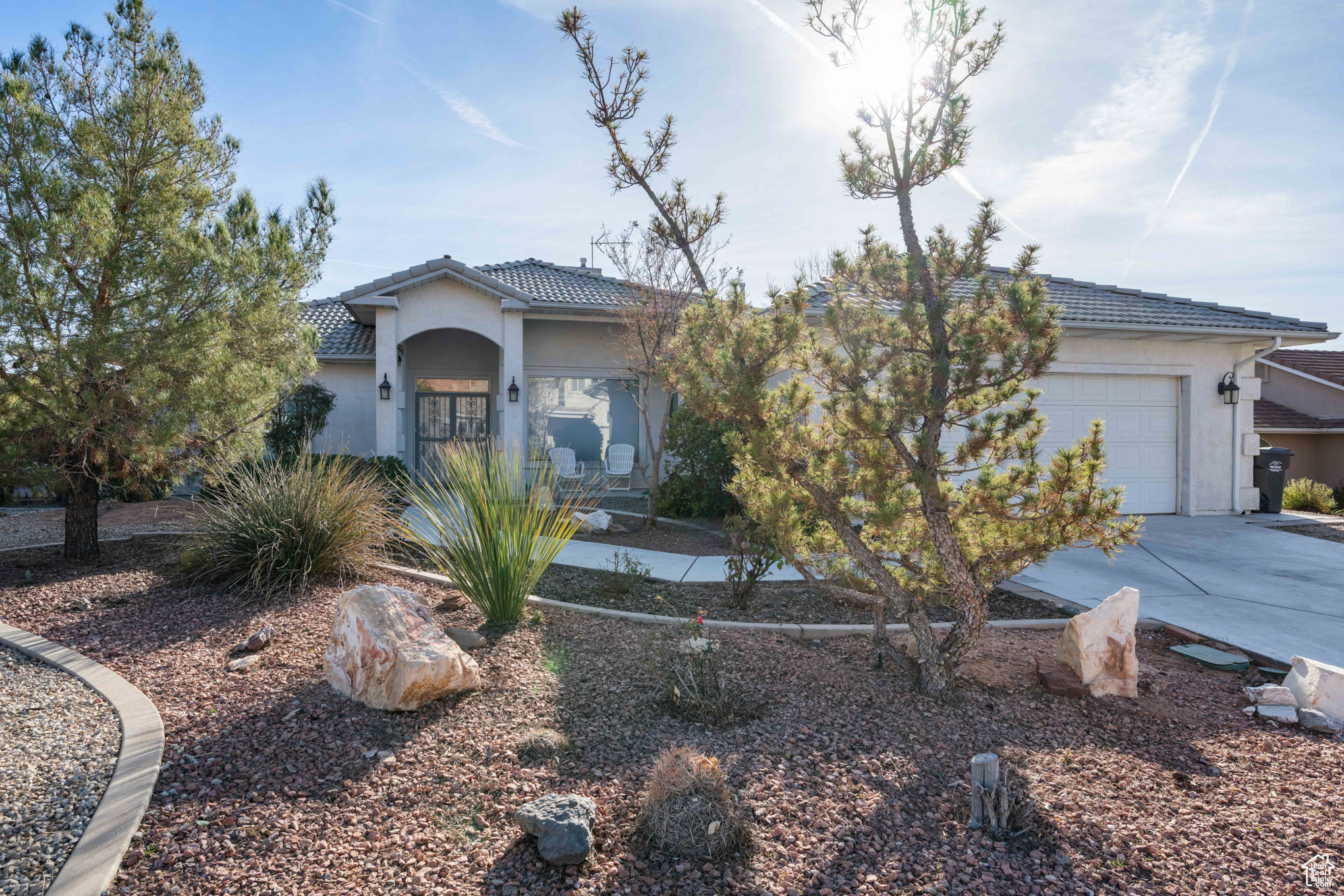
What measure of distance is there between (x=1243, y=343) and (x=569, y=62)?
1155 centimetres

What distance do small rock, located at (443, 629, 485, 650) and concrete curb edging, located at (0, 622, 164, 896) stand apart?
1494 millimetres

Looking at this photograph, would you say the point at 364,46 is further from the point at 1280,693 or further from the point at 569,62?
the point at 1280,693

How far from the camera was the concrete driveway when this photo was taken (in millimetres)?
5227

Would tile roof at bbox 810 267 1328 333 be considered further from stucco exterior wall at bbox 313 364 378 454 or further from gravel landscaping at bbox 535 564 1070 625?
stucco exterior wall at bbox 313 364 378 454

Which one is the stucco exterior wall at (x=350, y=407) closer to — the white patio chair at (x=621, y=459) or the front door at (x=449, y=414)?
the front door at (x=449, y=414)

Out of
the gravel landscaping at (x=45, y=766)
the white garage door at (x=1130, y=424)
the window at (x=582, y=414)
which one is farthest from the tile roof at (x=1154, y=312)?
the gravel landscaping at (x=45, y=766)

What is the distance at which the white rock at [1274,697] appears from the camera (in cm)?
393

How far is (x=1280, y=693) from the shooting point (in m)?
3.96

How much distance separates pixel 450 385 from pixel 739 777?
13.5 metres

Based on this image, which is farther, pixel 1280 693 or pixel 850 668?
pixel 850 668

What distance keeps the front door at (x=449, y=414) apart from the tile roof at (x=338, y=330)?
1648 millimetres

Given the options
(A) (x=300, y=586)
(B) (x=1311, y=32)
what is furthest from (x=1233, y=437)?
(A) (x=300, y=586)

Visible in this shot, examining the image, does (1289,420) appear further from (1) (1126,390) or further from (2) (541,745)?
(2) (541,745)

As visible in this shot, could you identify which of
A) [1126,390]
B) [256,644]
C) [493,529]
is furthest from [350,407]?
[1126,390]
